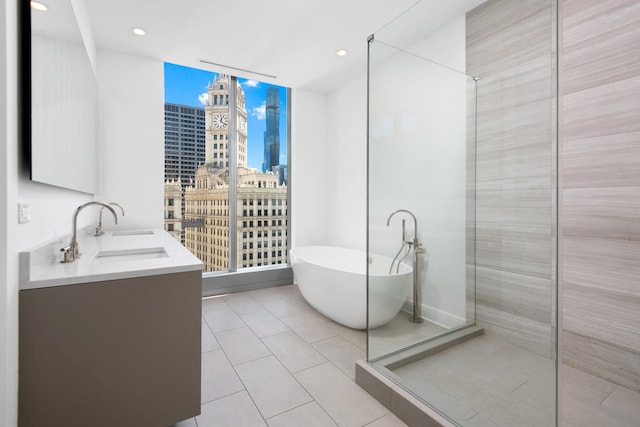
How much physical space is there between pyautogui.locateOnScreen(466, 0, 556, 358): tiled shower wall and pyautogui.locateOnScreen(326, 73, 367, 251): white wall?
77.8 inches

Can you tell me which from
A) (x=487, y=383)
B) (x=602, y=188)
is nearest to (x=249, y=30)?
(x=602, y=188)

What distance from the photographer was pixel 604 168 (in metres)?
1.83

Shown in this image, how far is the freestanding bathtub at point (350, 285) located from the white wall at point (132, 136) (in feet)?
5.76

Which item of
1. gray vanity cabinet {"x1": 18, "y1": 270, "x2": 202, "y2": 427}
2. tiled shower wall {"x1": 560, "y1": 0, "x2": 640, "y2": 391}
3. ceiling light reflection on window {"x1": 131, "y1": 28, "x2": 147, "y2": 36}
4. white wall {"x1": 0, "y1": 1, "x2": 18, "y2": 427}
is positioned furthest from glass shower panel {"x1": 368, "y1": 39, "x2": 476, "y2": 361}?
ceiling light reflection on window {"x1": 131, "y1": 28, "x2": 147, "y2": 36}

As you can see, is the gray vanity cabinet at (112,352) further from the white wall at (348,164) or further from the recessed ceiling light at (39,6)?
the white wall at (348,164)

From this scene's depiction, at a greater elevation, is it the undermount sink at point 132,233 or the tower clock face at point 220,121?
the tower clock face at point 220,121

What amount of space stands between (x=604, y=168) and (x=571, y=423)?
1.45 m

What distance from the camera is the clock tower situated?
3.83 meters

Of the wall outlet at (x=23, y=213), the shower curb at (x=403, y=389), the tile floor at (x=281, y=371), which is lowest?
the tile floor at (x=281, y=371)

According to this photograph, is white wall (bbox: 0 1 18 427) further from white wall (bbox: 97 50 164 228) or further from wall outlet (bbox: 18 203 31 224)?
white wall (bbox: 97 50 164 228)

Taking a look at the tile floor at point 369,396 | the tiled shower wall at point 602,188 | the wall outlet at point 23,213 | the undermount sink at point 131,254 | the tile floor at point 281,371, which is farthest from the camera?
the undermount sink at point 131,254

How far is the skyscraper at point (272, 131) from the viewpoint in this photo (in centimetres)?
417

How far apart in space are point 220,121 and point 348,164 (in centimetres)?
175

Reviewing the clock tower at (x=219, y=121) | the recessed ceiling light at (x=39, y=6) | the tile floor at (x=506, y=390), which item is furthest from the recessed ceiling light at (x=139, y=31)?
the tile floor at (x=506, y=390)
